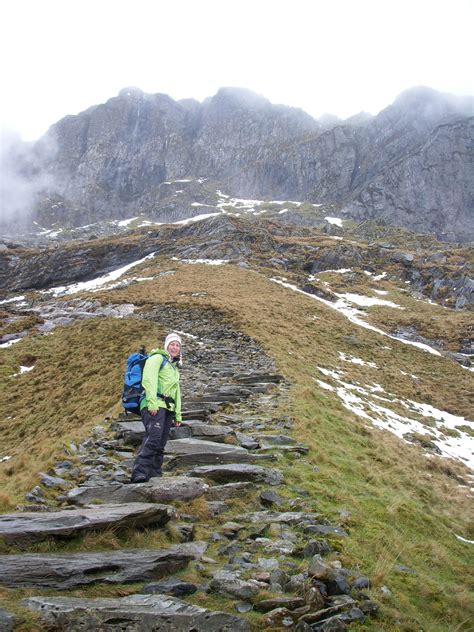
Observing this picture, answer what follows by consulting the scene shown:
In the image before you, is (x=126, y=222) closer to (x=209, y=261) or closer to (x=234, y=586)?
(x=209, y=261)

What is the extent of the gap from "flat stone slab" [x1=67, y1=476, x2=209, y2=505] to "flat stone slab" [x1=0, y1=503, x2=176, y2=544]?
0.50 m

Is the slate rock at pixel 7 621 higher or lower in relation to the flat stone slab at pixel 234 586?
higher

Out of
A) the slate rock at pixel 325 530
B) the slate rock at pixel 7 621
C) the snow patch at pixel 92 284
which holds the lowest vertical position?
the snow patch at pixel 92 284

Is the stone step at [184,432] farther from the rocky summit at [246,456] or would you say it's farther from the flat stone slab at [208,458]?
the flat stone slab at [208,458]

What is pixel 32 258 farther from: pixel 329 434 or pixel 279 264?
pixel 329 434

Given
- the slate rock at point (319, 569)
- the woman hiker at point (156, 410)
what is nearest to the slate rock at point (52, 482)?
the woman hiker at point (156, 410)

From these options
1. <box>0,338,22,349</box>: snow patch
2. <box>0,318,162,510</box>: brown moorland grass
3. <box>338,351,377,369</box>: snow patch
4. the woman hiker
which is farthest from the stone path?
<box>0,338,22,349</box>: snow patch

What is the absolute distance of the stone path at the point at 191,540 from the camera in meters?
4.61

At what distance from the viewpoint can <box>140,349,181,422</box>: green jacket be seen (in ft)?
26.7

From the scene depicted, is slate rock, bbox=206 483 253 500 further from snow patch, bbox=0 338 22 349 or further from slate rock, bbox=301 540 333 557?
snow patch, bbox=0 338 22 349

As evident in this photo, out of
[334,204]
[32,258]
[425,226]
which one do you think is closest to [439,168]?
[425,226]

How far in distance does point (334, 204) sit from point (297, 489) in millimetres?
156811

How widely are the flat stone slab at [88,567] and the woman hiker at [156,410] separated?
2.27 meters

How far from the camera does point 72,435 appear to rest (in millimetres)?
11469
